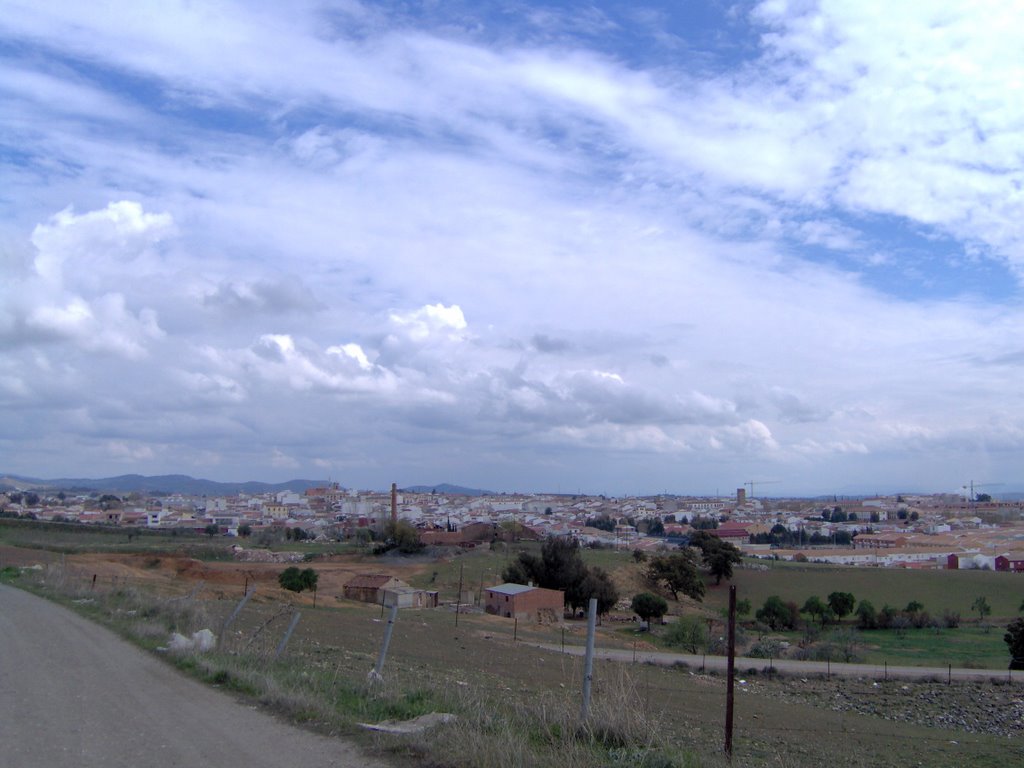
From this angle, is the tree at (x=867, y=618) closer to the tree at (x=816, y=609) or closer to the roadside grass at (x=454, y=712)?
the tree at (x=816, y=609)

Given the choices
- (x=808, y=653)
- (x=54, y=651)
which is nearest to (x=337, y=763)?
(x=54, y=651)

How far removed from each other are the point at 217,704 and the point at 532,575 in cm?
5103

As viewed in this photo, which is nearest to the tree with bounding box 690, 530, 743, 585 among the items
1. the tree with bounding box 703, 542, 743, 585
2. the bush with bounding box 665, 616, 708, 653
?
the tree with bounding box 703, 542, 743, 585

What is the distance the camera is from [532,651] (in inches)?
1188

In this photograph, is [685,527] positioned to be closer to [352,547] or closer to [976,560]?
[976,560]

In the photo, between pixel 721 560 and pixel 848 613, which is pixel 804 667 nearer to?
pixel 848 613

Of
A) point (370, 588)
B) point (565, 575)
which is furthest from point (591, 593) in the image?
point (370, 588)

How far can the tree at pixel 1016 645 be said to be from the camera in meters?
38.6

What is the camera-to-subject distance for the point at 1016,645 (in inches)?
1583

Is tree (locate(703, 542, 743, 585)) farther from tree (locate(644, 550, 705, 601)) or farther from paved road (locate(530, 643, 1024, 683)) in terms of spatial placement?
paved road (locate(530, 643, 1024, 683))

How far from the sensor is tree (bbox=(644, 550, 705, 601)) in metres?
64.8

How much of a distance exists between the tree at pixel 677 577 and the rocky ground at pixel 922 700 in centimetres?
3263

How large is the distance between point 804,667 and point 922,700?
640 centimetres

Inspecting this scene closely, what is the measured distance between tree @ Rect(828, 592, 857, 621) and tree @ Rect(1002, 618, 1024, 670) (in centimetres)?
1658
